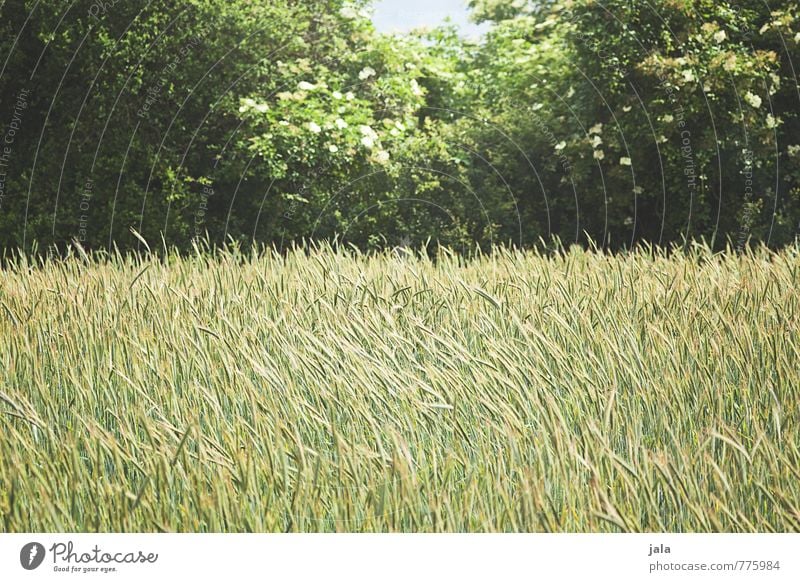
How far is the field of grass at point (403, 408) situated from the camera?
1991 mm

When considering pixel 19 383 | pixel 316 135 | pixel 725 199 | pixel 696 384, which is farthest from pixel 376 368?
pixel 725 199

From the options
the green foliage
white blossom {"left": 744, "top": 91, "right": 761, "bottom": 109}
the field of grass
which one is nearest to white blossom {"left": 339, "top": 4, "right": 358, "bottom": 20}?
the green foliage

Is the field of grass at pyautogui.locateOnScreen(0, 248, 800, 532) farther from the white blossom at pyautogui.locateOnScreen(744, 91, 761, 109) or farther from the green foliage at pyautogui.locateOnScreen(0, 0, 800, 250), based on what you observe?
the white blossom at pyautogui.locateOnScreen(744, 91, 761, 109)

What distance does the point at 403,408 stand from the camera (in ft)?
8.23
